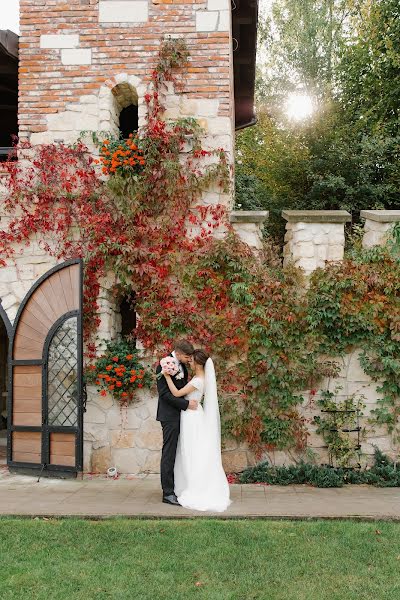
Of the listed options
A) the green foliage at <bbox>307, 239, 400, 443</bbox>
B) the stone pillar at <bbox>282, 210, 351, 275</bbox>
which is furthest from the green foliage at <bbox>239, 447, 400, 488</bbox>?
the stone pillar at <bbox>282, 210, 351, 275</bbox>

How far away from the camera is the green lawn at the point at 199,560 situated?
160 inches

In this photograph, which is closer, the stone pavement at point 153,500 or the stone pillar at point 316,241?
the stone pavement at point 153,500

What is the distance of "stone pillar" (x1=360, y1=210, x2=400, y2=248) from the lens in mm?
7445

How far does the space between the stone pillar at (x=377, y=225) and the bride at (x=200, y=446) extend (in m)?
2.71

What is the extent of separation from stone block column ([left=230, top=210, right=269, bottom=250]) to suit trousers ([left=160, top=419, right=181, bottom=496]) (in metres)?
A: 2.47

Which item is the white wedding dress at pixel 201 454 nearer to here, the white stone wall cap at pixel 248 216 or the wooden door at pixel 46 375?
the wooden door at pixel 46 375

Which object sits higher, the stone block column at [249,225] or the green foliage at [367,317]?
the stone block column at [249,225]

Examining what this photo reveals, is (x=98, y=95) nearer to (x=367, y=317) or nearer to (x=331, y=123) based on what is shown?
(x=367, y=317)

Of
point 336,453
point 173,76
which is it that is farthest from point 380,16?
point 336,453

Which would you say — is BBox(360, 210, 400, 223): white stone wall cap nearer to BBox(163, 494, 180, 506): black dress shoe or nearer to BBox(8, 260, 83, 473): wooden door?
BBox(8, 260, 83, 473): wooden door

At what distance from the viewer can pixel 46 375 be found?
7.33 meters

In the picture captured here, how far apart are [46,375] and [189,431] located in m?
2.00

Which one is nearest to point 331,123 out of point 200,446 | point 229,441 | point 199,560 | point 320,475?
point 229,441

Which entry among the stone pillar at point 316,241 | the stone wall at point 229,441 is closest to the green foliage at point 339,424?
the stone wall at point 229,441
